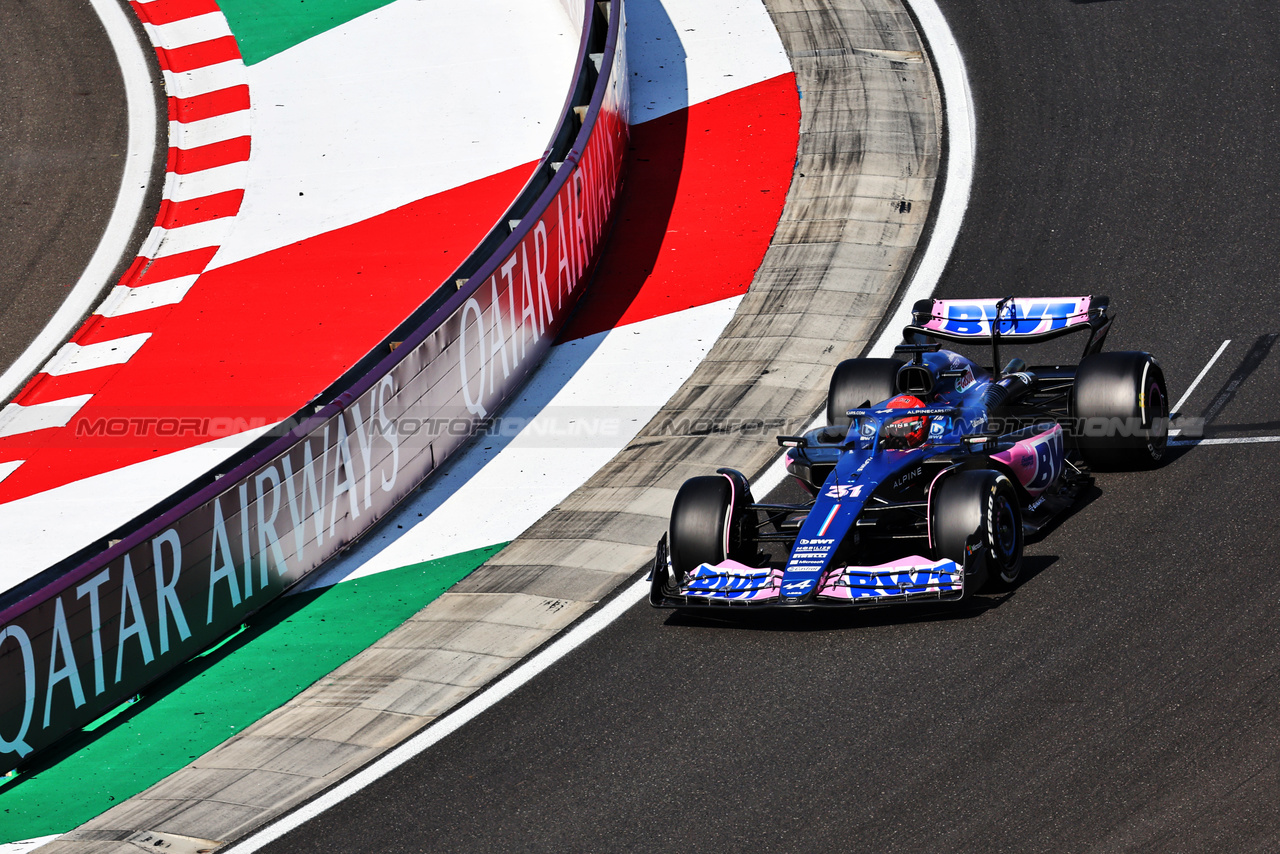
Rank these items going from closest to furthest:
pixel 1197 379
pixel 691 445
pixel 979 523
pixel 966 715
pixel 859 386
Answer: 1. pixel 966 715
2. pixel 979 523
3. pixel 859 386
4. pixel 1197 379
5. pixel 691 445

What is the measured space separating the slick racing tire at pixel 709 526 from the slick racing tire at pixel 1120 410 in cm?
229

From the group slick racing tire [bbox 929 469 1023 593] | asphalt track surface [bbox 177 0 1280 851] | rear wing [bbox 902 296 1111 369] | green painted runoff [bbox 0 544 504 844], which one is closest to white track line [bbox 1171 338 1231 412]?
asphalt track surface [bbox 177 0 1280 851]

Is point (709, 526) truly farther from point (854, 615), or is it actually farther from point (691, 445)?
point (691, 445)

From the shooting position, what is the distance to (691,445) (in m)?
11.6

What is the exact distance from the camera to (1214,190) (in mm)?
13812

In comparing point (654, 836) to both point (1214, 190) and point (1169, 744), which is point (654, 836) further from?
point (1214, 190)

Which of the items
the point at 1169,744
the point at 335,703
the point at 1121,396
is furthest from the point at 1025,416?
the point at 335,703

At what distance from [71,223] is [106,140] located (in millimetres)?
1798

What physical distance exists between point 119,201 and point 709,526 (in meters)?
9.73

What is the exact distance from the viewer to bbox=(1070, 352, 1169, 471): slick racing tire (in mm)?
9773

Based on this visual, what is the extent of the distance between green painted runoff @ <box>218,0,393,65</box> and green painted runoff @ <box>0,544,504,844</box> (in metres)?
9.98

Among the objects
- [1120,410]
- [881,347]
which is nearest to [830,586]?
[1120,410]

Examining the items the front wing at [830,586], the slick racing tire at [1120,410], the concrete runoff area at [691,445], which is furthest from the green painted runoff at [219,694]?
the slick racing tire at [1120,410]

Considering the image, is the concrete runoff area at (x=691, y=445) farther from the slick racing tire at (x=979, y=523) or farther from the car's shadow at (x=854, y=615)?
the slick racing tire at (x=979, y=523)
